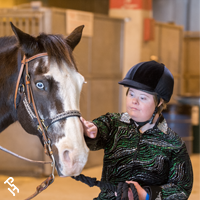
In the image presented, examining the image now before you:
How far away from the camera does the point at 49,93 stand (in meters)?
1.06

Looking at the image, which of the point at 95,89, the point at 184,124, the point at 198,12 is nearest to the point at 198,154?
the point at 184,124

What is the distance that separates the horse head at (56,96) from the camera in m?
1.00

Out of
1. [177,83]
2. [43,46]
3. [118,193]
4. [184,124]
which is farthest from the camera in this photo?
[177,83]

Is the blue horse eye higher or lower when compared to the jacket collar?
higher

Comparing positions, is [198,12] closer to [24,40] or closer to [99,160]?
[99,160]

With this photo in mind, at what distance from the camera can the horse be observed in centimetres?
101

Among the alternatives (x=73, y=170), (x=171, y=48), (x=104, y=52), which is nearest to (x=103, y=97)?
(x=104, y=52)

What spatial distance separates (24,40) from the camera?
1.11 meters

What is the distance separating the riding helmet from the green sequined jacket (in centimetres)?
13

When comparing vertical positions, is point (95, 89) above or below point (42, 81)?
below

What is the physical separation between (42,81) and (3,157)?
256 centimetres

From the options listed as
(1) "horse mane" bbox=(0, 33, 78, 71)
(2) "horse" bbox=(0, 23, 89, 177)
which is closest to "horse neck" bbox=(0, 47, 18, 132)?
(2) "horse" bbox=(0, 23, 89, 177)

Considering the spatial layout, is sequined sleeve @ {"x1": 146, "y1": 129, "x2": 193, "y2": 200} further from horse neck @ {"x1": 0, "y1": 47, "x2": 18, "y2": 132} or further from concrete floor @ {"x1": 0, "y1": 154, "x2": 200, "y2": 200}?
concrete floor @ {"x1": 0, "y1": 154, "x2": 200, "y2": 200}

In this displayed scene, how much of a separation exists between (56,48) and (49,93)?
17 centimetres
